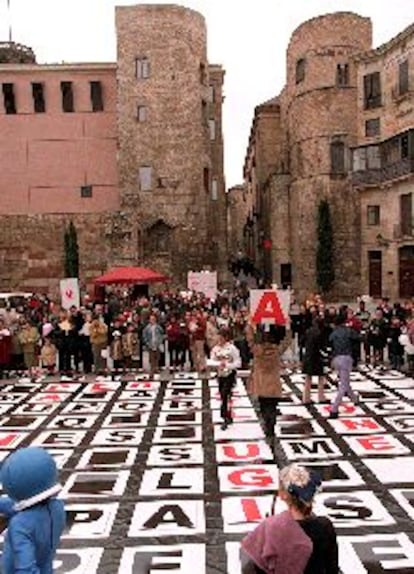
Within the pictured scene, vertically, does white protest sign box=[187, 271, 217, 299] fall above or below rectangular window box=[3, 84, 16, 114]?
below

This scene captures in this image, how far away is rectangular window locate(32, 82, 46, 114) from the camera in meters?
40.3

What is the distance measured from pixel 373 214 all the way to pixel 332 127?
223 inches

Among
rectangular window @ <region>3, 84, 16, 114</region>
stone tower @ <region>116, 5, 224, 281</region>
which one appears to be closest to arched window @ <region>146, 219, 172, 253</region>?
stone tower @ <region>116, 5, 224, 281</region>

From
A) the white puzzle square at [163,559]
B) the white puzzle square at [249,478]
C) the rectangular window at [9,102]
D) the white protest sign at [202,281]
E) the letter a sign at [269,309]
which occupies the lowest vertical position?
the white puzzle square at [163,559]

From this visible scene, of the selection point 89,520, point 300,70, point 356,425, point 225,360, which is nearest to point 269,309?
point 225,360

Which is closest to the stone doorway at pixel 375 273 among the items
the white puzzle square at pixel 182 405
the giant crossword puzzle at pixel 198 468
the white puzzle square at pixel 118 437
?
the giant crossword puzzle at pixel 198 468

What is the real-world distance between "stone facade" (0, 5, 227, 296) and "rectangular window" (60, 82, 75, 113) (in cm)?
23

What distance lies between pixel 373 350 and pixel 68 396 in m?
7.91

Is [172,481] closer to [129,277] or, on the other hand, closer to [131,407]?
[131,407]

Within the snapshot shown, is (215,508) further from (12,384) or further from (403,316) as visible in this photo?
(403,316)

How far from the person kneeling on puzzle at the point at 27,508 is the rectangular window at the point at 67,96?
130 ft

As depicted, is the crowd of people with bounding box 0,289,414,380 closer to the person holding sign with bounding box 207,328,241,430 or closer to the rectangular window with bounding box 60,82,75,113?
the person holding sign with bounding box 207,328,241,430

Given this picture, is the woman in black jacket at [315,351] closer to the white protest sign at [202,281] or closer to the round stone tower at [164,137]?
the white protest sign at [202,281]

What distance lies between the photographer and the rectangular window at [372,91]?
36.9 m
